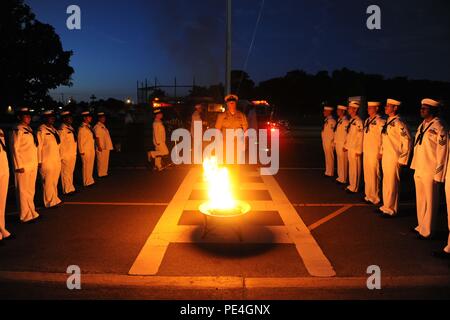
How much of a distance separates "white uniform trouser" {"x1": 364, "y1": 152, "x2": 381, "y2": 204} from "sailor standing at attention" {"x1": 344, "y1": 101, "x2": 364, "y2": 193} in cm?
72

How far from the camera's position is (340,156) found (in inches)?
→ 429

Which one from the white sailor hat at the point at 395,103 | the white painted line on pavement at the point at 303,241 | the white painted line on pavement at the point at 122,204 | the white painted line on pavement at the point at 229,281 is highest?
the white sailor hat at the point at 395,103

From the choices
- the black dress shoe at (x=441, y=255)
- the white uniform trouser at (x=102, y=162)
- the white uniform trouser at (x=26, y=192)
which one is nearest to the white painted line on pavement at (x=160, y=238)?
the white uniform trouser at (x=26, y=192)

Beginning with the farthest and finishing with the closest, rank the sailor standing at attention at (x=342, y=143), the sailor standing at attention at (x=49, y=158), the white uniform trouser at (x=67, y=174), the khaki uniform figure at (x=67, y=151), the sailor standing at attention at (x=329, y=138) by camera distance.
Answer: the sailor standing at attention at (x=329, y=138) → the sailor standing at attention at (x=342, y=143) → the white uniform trouser at (x=67, y=174) → the khaki uniform figure at (x=67, y=151) → the sailor standing at attention at (x=49, y=158)

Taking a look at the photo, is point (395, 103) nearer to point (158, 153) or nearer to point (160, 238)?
point (160, 238)

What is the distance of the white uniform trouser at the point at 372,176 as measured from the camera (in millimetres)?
8594

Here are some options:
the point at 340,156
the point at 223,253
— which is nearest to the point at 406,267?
the point at 223,253

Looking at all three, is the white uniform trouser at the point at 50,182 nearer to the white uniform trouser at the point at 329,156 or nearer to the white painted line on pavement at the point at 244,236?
the white painted line on pavement at the point at 244,236

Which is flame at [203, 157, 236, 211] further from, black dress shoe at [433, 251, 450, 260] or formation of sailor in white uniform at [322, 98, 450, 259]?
formation of sailor in white uniform at [322, 98, 450, 259]

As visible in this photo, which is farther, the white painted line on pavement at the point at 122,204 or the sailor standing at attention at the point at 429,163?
the white painted line on pavement at the point at 122,204

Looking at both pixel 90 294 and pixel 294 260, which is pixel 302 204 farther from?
pixel 90 294

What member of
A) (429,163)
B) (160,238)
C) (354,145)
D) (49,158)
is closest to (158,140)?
(49,158)

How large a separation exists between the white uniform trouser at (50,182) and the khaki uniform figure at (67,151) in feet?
2.99

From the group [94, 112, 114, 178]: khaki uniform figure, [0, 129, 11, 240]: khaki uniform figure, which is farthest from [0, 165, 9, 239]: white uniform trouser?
[94, 112, 114, 178]: khaki uniform figure
